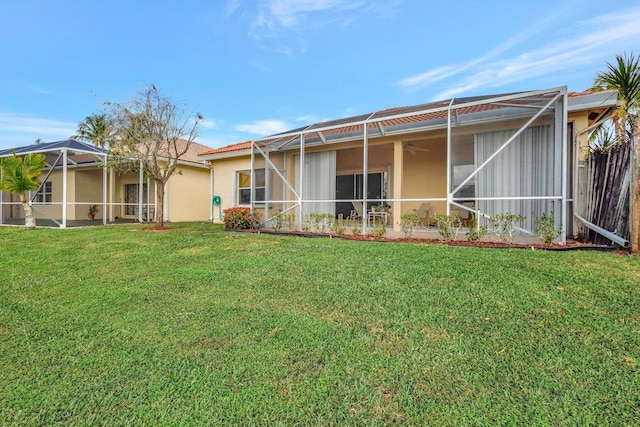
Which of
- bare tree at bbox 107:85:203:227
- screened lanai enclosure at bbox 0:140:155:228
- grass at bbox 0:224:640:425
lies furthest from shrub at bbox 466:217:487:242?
screened lanai enclosure at bbox 0:140:155:228

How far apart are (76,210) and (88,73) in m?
7.37

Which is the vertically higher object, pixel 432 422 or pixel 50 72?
pixel 50 72

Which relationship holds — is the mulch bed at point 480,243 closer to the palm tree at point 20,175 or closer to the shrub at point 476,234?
the shrub at point 476,234

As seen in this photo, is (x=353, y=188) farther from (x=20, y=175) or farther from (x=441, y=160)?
(x=20, y=175)

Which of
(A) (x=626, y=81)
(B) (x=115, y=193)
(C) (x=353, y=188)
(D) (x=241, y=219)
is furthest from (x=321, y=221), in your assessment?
(B) (x=115, y=193)

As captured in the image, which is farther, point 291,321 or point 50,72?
point 50,72

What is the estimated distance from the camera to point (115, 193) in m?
17.0

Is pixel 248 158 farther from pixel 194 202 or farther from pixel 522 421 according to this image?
pixel 522 421

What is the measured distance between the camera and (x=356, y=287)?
12.6 ft

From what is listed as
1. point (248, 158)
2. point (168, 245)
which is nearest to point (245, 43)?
point (248, 158)

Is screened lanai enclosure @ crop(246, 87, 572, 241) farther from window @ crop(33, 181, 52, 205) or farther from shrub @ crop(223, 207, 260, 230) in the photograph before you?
window @ crop(33, 181, 52, 205)

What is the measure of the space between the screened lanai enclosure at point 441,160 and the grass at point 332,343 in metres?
2.60

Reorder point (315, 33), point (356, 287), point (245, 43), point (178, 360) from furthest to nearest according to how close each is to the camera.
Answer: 1. point (245, 43)
2. point (315, 33)
3. point (356, 287)
4. point (178, 360)

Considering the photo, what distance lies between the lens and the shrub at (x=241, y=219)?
9.37 m
